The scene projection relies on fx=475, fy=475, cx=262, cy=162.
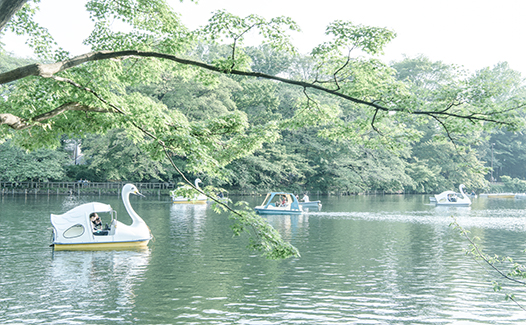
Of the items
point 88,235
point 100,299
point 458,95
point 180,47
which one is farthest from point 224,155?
point 88,235

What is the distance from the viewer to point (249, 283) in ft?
Result: 38.5

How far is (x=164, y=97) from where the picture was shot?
46.1 m

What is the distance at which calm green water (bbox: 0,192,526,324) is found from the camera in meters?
9.27

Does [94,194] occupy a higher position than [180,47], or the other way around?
[180,47]

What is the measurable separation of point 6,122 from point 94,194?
41.1 metres

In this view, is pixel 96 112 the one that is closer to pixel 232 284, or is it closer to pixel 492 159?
pixel 232 284

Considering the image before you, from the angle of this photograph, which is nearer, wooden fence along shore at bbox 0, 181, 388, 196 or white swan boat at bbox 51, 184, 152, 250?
white swan boat at bbox 51, 184, 152, 250

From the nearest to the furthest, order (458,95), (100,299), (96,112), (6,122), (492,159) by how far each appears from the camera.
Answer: (458,95)
(6,122)
(96,112)
(100,299)
(492,159)

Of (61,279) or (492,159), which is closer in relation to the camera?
(61,279)

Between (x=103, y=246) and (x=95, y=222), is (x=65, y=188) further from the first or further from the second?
(x=103, y=246)

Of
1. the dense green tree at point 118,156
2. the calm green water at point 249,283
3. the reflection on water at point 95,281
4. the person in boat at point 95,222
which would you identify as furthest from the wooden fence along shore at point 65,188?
the reflection on water at point 95,281

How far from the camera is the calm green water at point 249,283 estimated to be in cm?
927

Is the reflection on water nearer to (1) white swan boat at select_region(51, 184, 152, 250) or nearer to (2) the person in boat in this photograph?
(1) white swan boat at select_region(51, 184, 152, 250)

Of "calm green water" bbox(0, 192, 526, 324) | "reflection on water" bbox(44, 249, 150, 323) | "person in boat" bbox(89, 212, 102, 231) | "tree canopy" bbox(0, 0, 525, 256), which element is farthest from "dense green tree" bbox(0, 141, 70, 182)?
"tree canopy" bbox(0, 0, 525, 256)
